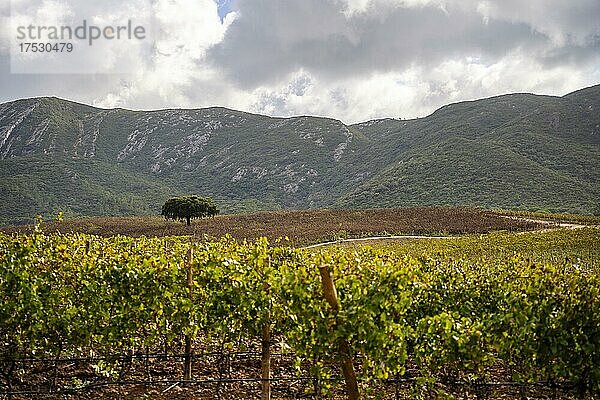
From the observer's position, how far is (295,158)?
136625mm

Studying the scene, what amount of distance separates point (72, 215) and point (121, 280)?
97.0 metres

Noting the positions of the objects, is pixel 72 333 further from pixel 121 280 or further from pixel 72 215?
pixel 72 215

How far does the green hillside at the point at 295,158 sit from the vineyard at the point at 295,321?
63.9 m

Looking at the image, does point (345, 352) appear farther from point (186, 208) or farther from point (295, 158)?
point (295, 158)

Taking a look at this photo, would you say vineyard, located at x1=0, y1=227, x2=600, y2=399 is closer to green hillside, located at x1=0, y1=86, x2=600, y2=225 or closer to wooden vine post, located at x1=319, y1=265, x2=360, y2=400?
wooden vine post, located at x1=319, y1=265, x2=360, y2=400

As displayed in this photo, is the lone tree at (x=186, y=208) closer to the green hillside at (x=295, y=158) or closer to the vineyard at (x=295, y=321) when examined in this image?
the green hillside at (x=295, y=158)

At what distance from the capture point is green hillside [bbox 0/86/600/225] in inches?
3223

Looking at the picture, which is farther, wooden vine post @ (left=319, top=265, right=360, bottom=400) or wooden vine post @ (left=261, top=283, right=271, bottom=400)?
wooden vine post @ (left=261, top=283, right=271, bottom=400)

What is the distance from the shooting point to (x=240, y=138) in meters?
157

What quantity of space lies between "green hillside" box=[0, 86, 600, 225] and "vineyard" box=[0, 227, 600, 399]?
6395cm

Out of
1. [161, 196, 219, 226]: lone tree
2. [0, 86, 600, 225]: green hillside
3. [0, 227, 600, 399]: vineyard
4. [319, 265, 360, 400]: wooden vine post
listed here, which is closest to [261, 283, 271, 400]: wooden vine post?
[0, 227, 600, 399]: vineyard

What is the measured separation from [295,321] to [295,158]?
432 feet

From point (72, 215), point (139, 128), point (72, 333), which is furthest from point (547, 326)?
point (139, 128)

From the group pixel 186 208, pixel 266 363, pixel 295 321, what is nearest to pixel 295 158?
pixel 186 208
